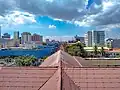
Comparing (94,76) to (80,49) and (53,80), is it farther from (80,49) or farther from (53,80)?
(80,49)

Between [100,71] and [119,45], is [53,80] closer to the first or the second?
[100,71]

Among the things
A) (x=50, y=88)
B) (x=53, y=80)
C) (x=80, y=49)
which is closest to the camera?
(x=50, y=88)

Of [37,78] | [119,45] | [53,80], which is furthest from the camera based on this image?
[119,45]

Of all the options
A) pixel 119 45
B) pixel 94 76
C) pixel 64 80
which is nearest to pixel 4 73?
pixel 64 80

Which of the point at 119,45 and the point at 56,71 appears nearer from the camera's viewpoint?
the point at 56,71

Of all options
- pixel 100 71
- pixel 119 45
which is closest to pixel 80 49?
pixel 100 71

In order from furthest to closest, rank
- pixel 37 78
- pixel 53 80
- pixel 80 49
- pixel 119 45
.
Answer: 1. pixel 119 45
2. pixel 80 49
3. pixel 37 78
4. pixel 53 80

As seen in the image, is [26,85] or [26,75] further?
[26,75]

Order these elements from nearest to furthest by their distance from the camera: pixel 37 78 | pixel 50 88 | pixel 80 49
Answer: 1. pixel 50 88
2. pixel 37 78
3. pixel 80 49
